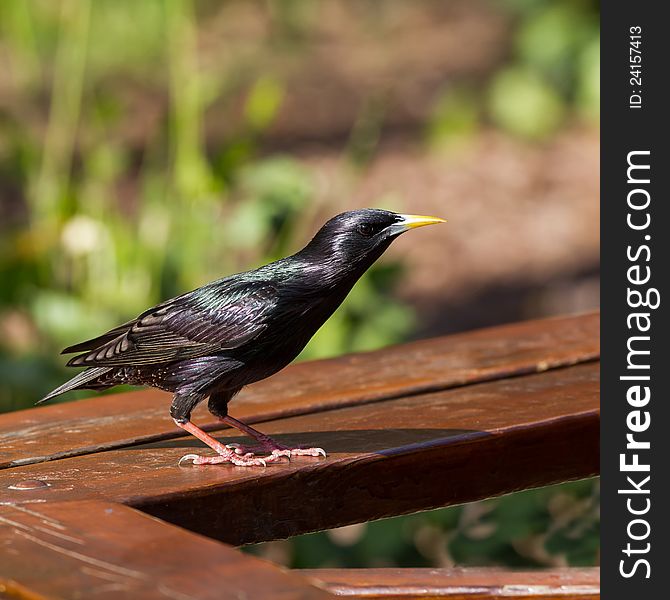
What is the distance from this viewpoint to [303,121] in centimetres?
969

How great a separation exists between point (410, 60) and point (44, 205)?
18.7 feet

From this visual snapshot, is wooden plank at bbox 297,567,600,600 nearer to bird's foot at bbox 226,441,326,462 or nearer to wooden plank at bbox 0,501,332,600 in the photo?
bird's foot at bbox 226,441,326,462

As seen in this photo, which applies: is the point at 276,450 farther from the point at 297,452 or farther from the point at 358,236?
the point at 358,236

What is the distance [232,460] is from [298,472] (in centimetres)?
19

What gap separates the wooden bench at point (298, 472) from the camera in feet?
5.96

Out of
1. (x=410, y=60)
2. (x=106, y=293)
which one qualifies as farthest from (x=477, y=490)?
(x=410, y=60)

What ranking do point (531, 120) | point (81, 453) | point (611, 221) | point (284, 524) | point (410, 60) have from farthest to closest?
1. point (410, 60)
2. point (531, 120)
3. point (611, 221)
4. point (81, 453)
5. point (284, 524)

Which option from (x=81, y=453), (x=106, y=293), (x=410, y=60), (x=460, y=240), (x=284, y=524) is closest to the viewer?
(x=284, y=524)

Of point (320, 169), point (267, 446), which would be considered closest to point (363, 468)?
point (267, 446)

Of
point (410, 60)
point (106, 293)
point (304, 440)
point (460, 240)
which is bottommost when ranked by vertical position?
point (304, 440)

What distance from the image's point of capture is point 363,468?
2.56m

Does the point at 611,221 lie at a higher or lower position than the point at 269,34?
lower

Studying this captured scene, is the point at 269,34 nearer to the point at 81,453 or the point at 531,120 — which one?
the point at 531,120

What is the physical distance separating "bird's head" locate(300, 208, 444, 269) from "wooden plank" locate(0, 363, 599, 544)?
364 millimetres
